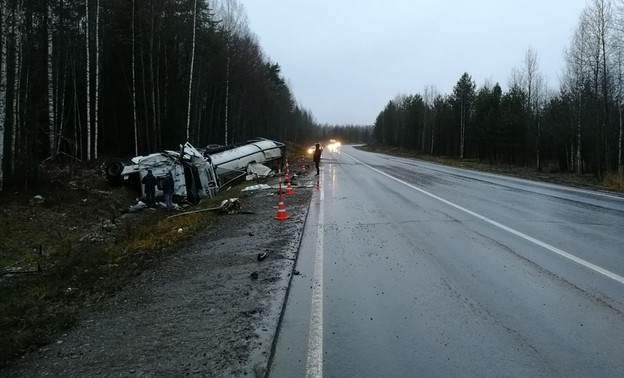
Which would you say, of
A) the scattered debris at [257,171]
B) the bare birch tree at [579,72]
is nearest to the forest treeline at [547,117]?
the bare birch tree at [579,72]

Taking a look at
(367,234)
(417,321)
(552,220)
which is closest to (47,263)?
(367,234)

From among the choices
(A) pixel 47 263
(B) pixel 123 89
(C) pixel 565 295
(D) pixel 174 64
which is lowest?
(A) pixel 47 263

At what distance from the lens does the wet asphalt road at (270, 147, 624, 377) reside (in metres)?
3.83

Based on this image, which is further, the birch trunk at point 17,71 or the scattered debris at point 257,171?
the scattered debris at point 257,171

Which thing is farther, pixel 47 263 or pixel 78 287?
pixel 47 263

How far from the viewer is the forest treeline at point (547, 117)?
33.6m

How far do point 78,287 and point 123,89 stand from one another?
3249 centimetres

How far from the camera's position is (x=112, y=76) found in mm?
36406

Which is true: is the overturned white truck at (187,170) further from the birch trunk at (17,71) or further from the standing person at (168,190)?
the birch trunk at (17,71)

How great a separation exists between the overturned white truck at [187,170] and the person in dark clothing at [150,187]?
869 millimetres

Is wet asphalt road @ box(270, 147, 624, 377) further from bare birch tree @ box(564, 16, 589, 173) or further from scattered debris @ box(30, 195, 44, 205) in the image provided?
bare birch tree @ box(564, 16, 589, 173)

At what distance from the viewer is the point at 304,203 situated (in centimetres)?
1421

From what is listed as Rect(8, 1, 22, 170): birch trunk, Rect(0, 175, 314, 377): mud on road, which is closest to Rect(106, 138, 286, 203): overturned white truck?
Rect(8, 1, 22, 170): birch trunk

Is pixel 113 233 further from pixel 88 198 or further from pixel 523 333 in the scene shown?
pixel 523 333
